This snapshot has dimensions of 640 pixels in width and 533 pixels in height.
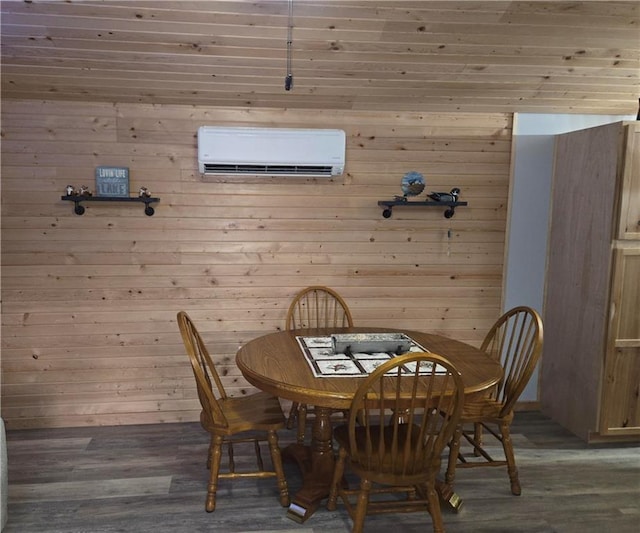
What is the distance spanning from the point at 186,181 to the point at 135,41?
913mm

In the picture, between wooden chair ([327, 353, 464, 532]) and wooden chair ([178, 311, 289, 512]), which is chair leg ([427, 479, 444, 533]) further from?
wooden chair ([178, 311, 289, 512])

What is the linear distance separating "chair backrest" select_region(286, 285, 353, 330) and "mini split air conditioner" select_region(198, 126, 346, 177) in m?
0.79

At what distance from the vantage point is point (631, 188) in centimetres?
300

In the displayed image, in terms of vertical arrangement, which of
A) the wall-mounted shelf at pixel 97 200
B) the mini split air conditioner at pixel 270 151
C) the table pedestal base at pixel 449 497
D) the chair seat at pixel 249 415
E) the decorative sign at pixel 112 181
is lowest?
the table pedestal base at pixel 449 497

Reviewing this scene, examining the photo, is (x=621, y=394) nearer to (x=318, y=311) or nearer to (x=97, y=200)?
(x=318, y=311)

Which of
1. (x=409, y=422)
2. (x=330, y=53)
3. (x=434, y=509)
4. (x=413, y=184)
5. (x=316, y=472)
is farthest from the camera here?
(x=413, y=184)

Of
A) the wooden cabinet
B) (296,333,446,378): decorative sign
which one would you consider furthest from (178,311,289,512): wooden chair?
the wooden cabinet

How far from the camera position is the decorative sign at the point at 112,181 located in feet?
10.5

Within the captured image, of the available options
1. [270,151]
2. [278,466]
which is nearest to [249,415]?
[278,466]

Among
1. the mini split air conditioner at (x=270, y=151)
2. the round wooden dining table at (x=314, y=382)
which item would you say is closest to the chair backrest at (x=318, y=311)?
the round wooden dining table at (x=314, y=382)

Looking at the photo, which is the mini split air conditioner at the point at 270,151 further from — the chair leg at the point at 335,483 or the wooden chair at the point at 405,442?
the chair leg at the point at 335,483

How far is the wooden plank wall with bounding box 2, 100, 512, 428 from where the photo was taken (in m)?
3.23

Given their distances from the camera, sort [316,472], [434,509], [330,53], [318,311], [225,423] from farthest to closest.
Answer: [318,311], [330,53], [316,472], [225,423], [434,509]

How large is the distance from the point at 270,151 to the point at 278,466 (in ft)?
5.96
